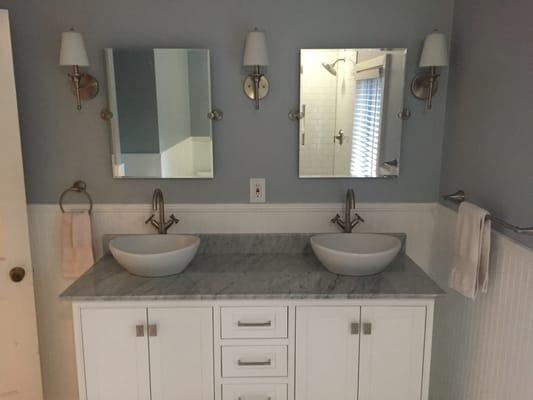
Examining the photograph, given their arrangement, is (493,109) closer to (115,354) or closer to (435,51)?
(435,51)

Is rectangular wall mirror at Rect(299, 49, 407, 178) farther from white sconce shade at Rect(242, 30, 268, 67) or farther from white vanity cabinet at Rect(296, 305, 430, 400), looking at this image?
white vanity cabinet at Rect(296, 305, 430, 400)

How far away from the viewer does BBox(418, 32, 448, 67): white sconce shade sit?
192 cm

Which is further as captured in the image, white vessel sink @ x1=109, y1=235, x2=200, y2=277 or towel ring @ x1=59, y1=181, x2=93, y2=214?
towel ring @ x1=59, y1=181, x2=93, y2=214

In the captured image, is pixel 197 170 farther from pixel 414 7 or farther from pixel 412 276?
pixel 414 7

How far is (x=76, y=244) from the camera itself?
2.11m

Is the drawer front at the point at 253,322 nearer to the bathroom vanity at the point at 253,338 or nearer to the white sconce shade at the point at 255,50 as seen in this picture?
the bathroom vanity at the point at 253,338

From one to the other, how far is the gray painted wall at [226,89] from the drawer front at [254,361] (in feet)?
2.38

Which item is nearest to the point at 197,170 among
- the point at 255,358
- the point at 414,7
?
the point at 255,358

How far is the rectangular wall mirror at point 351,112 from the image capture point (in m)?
2.04

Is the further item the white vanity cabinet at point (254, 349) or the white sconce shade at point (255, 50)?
the white sconce shade at point (255, 50)

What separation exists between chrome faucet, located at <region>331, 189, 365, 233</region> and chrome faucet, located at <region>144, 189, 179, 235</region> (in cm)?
78

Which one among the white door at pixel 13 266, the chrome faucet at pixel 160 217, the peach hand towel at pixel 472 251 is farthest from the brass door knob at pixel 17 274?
the peach hand towel at pixel 472 251

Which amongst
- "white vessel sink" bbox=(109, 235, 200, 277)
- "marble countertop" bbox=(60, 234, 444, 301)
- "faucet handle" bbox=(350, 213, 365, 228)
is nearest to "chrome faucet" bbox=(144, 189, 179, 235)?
"white vessel sink" bbox=(109, 235, 200, 277)

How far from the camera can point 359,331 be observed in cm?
175
